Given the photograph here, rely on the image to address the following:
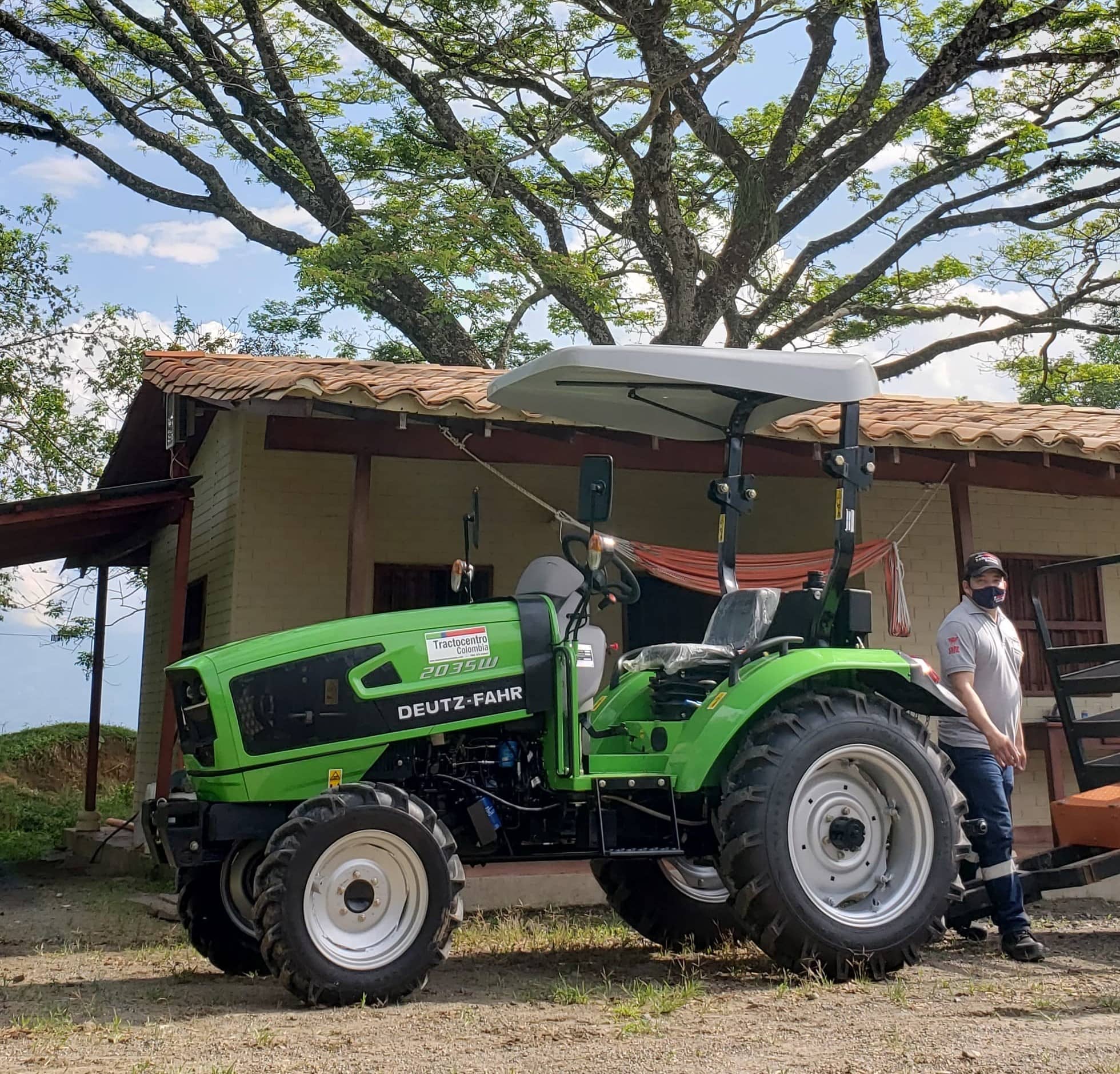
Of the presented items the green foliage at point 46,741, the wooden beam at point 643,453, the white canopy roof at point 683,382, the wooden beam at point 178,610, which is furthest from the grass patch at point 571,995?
the green foliage at point 46,741

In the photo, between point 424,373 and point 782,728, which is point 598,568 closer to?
point 782,728

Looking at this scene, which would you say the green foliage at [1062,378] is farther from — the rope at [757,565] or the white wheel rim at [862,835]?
the white wheel rim at [862,835]

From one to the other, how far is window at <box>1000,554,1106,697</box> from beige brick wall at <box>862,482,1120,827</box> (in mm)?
82

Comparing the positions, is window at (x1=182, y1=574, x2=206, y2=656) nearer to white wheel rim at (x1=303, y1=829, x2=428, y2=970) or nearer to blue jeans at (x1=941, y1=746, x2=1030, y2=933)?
white wheel rim at (x1=303, y1=829, x2=428, y2=970)

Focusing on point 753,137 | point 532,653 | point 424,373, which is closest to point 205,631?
point 424,373

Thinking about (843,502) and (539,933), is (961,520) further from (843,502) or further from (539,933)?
(539,933)

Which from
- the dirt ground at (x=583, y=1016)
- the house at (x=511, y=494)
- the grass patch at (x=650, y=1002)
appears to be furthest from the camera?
the house at (x=511, y=494)

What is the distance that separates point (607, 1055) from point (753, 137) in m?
16.9

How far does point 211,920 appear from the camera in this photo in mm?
5152

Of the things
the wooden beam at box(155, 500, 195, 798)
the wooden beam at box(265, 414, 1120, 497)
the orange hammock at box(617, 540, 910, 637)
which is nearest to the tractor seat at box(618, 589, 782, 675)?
the wooden beam at box(265, 414, 1120, 497)

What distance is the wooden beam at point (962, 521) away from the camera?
9.68 m

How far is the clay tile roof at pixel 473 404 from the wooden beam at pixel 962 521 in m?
0.63

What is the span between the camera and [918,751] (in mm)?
5023

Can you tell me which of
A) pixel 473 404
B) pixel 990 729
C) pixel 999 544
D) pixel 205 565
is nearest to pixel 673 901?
pixel 990 729
